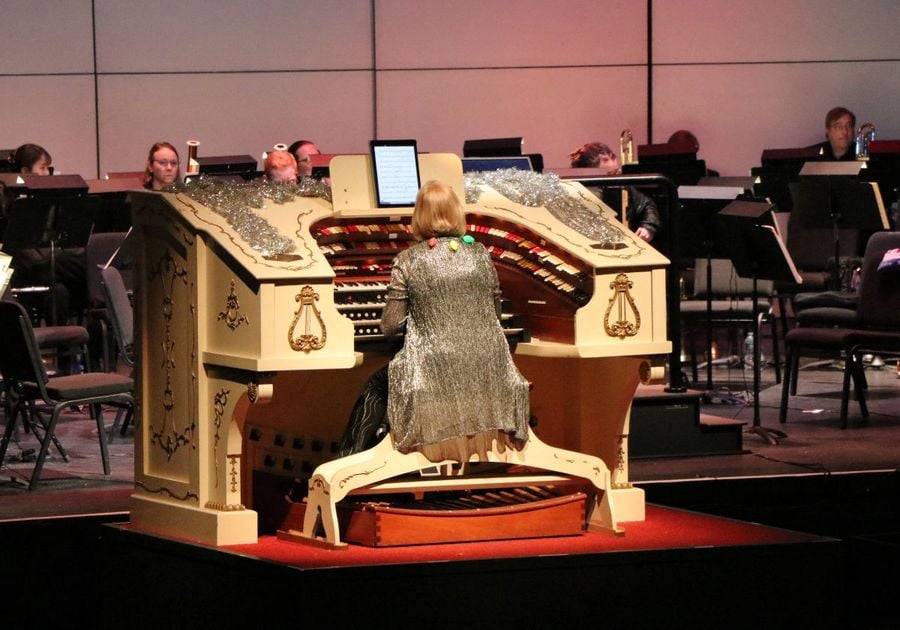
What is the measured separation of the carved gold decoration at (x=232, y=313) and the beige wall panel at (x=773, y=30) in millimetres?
7699

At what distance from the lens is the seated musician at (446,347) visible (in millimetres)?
4262

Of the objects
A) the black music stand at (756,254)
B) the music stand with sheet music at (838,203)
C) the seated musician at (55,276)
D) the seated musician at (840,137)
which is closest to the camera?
the black music stand at (756,254)

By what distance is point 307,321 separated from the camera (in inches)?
165

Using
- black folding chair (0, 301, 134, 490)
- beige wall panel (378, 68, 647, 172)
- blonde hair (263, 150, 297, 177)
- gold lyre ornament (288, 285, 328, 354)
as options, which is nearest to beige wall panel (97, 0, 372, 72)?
beige wall panel (378, 68, 647, 172)

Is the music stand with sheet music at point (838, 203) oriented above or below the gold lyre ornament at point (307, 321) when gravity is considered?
above

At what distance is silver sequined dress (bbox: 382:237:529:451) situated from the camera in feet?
14.0

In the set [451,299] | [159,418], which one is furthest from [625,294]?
[159,418]

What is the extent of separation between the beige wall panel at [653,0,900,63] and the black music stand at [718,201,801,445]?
483 cm

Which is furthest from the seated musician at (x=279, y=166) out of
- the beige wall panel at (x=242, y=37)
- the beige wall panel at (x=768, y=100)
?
the beige wall panel at (x=768, y=100)

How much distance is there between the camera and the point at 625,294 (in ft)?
15.1

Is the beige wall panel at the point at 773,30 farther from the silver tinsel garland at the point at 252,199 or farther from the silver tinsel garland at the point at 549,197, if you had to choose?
the silver tinsel garland at the point at 252,199

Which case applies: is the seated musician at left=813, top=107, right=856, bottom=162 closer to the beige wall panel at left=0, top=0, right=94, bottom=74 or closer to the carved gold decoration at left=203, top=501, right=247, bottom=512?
the beige wall panel at left=0, top=0, right=94, bottom=74

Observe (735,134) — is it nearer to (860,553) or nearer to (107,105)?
(107,105)

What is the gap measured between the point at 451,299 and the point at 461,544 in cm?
70
